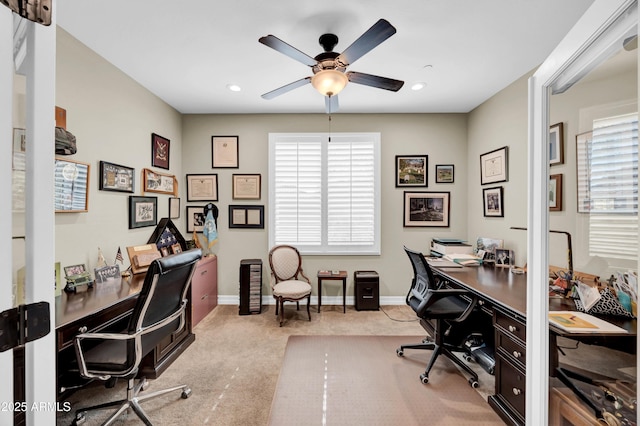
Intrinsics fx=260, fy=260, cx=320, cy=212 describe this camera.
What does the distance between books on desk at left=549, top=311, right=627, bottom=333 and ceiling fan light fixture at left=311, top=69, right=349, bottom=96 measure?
6.72 ft

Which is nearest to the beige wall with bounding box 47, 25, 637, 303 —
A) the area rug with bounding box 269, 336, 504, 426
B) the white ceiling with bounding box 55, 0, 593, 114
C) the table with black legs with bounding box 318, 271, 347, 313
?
the table with black legs with bounding box 318, 271, 347, 313

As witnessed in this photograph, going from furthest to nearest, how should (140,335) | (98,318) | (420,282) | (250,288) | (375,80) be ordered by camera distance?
(250,288) → (420,282) → (375,80) → (98,318) → (140,335)

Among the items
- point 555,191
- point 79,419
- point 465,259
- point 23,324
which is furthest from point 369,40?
point 79,419

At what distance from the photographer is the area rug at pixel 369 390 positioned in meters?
1.81

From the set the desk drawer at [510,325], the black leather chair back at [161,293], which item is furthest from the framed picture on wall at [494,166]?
the black leather chair back at [161,293]

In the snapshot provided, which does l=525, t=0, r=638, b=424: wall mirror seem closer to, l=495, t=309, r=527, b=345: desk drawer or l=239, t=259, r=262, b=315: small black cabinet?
l=495, t=309, r=527, b=345: desk drawer

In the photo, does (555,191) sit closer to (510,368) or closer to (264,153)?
(510,368)

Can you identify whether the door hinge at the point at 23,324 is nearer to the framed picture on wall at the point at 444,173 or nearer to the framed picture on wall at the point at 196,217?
the framed picture on wall at the point at 196,217

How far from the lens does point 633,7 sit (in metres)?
0.74

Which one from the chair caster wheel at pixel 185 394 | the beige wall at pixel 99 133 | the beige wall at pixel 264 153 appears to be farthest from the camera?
the beige wall at pixel 264 153

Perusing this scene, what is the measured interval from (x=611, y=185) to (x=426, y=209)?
3.08 metres

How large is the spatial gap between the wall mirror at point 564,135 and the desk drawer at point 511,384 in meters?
0.51

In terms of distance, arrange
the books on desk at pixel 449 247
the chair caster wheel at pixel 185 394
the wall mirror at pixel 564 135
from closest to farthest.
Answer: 1. the wall mirror at pixel 564 135
2. the chair caster wheel at pixel 185 394
3. the books on desk at pixel 449 247

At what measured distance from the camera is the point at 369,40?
5.79 ft
